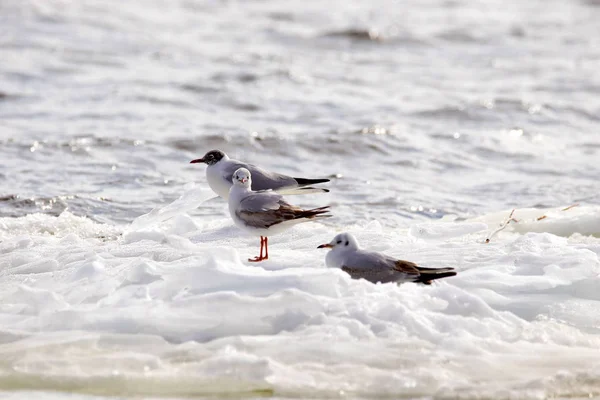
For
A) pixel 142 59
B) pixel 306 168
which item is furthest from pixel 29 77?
pixel 306 168

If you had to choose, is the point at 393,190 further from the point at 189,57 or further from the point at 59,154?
the point at 189,57

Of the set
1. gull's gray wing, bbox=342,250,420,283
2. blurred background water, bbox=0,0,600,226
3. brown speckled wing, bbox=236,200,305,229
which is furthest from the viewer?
blurred background water, bbox=0,0,600,226

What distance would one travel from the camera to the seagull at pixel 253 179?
6918 millimetres

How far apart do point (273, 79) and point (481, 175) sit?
5884 mm

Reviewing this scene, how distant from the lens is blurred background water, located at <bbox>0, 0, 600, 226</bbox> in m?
9.86

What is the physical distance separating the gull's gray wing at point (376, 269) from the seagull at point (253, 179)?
5.52 feet

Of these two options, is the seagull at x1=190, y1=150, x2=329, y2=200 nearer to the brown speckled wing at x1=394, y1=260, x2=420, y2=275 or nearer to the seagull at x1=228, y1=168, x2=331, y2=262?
the seagull at x1=228, y1=168, x2=331, y2=262

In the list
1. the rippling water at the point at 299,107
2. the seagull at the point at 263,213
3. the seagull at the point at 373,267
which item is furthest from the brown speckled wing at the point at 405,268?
the rippling water at the point at 299,107

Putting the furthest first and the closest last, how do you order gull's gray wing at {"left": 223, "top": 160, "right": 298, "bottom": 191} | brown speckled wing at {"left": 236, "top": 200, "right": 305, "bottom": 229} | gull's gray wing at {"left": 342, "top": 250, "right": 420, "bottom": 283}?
gull's gray wing at {"left": 223, "top": 160, "right": 298, "bottom": 191}
brown speckled wing at {"left": 236, "top": 200, "right": 305, "bottom": 229}
gull's gray wing at {"left": 342, "top": 250, "right": 420, "bottom": 283}

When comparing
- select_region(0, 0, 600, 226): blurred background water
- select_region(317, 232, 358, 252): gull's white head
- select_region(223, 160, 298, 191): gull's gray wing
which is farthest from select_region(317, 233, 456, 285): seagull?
select_region(0, 0, 600, 226): blurred background water

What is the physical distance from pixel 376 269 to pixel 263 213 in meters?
0.91

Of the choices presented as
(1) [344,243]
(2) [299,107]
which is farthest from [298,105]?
(1) [344,243]

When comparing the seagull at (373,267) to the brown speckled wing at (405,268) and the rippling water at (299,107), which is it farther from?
the rippling water at (299,107)

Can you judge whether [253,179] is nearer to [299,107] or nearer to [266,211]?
[266,211]
